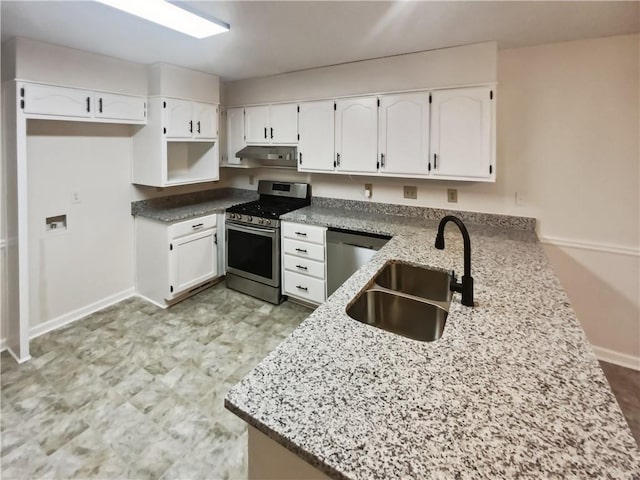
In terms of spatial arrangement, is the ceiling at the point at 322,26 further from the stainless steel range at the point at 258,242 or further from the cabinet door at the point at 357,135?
the stainless steel range at the point at 258,242

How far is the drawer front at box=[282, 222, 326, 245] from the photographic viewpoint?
3.22 meters

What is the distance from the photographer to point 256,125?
12.7 feet

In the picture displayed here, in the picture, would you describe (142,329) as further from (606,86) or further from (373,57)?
(606,86)

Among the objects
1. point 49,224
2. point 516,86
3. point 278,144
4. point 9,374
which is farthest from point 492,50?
point 9,374

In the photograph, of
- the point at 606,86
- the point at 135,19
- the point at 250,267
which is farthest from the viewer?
the point at 250,267

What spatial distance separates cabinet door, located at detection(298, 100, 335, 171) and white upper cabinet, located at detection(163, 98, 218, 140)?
40.2 inches

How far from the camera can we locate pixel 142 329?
3.07 m

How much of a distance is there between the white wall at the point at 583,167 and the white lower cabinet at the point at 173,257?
282cm

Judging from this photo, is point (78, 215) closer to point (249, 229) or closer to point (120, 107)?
point (120, 107)

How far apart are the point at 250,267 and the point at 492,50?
2.90 meters

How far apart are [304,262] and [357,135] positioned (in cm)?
131

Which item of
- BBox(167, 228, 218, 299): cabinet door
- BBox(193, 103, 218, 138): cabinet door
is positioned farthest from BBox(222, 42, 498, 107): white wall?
BBox(167, 228, 218, 299): cabinet door

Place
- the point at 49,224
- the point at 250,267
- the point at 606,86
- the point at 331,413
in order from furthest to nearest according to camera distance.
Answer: the point at 250,267, the point at 49,224, the point at 606,86, the point at 331,413

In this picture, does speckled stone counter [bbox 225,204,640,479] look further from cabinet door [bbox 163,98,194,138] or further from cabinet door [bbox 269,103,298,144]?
cabinet door [bbox 163,98,194,138]
